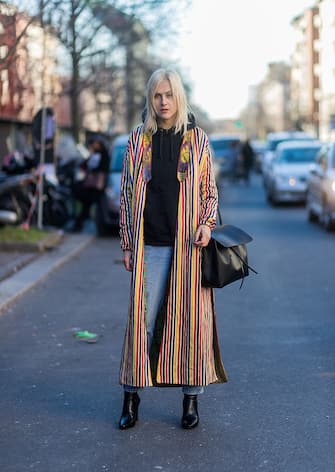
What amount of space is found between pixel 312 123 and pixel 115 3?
97.9 meters

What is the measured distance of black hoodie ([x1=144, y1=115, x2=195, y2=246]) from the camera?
5004 millimetres

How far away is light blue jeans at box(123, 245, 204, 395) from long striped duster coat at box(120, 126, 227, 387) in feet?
0.12

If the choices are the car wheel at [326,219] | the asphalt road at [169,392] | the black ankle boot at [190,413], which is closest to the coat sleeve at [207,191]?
the black ankle boot at [190,413]

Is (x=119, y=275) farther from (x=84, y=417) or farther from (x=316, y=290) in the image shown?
(x=84, y=417)

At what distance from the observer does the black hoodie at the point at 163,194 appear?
16.4 ft

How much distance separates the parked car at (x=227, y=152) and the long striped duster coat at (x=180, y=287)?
105ft

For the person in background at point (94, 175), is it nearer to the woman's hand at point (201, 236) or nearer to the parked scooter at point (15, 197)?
the parked scooter at point (15, 197)

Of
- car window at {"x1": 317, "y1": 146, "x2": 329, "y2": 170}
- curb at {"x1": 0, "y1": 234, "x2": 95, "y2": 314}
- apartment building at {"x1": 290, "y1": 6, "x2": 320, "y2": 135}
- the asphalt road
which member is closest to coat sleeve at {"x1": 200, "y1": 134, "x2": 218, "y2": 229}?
the asphalt road

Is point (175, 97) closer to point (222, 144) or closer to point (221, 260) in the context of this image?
point (221, 260)

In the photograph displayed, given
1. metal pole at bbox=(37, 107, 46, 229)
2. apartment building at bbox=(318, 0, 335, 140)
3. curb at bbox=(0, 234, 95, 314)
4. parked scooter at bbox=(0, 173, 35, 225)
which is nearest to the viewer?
curb at bbox=(0, 234, 95, 314)

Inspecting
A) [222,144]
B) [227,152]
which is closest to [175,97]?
[227,152]

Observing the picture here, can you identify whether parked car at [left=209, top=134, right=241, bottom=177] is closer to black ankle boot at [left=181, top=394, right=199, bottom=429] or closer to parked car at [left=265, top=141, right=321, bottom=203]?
parked car at [left=265, top=141, right=321, bottom=203]

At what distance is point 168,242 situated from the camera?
5.03 metres

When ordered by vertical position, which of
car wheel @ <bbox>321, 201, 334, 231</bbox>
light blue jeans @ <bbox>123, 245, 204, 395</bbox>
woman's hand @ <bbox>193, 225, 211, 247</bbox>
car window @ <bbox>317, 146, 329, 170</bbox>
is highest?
car window @ <bbox>317, 146, 329, 170</bbox>
